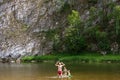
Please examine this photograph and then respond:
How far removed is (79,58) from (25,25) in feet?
145

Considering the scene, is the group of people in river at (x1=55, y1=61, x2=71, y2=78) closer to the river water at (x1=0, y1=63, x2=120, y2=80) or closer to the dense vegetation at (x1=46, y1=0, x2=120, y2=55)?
the river water at (x1=0, y1=63, x2=120, y2=80)

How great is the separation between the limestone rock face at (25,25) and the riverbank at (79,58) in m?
8.15

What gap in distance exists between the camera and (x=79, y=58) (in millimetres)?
111938

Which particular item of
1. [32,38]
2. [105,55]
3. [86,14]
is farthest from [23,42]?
[105,55]

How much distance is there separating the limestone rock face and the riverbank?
8146 mm

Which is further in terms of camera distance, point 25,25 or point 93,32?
point 25,25

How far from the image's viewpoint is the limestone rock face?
138 m

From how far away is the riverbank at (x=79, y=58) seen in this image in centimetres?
10384

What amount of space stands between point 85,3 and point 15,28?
3036 cm

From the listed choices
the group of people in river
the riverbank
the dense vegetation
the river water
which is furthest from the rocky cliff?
the group of people in river

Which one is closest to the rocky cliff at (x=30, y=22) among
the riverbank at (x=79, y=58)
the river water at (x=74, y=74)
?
the riverbank at (x=79, y=58)

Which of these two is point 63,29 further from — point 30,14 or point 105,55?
point 105,55

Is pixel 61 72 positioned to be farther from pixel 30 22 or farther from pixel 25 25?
pixel 30 22

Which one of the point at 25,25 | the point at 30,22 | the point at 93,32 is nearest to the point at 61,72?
the point at 93,32
